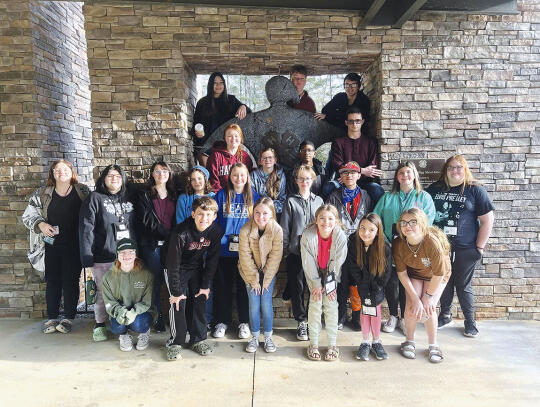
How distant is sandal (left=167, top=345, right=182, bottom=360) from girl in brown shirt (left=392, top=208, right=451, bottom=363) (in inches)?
79.4

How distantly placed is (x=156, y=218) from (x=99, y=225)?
549mm

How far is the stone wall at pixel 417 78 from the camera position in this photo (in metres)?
4.06

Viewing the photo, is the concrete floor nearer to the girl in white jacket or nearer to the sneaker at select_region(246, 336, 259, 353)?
the sneaker at select_region(246, 336, 259, 353)

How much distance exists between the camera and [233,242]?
3674 mm

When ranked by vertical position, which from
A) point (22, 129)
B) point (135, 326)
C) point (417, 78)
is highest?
point (417, 78)

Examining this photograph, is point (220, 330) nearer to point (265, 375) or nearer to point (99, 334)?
point (265, 375)

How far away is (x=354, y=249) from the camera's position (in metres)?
3.37

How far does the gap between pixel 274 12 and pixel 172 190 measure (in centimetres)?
225

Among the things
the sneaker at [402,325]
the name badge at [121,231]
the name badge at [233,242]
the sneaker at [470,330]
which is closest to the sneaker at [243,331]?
the name badge at [233,242]

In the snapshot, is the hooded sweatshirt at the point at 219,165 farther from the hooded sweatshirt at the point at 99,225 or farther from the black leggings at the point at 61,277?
the black leggings at the point at 61,277

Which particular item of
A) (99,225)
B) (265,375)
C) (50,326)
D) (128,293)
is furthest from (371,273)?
(50,326)

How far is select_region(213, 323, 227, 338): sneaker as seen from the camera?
12.1 ft

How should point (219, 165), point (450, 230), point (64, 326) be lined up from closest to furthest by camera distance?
1. point (450, 230)
2. point (64, 326)
3. point (219, 165)

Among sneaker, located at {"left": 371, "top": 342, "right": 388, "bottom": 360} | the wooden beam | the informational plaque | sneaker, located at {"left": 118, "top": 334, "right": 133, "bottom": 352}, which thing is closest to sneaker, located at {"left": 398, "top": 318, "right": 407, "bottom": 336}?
sneaker, located at {"left": 371, "top": 342, "right": 388, "bottom": 360}
